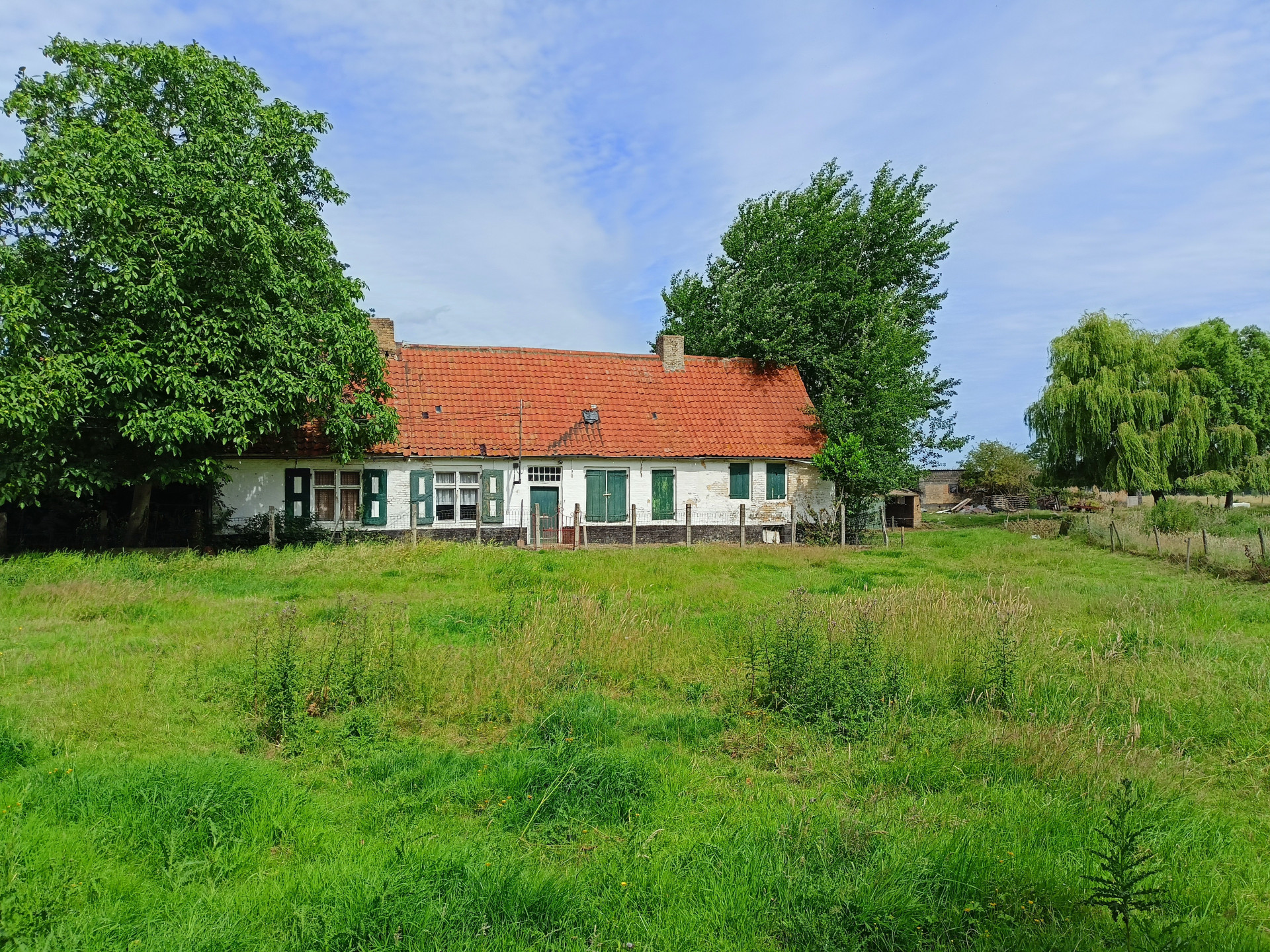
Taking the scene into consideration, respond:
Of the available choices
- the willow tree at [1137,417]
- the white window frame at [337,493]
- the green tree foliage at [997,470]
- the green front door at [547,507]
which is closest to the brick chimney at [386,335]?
the white window frame at [337,493]

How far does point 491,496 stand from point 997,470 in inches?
1691

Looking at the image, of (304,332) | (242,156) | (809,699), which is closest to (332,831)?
(809,699)

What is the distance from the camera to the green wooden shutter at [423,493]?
21281mm

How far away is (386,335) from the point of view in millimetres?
23297

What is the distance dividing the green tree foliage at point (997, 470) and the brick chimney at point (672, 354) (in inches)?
1368

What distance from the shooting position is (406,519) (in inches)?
834

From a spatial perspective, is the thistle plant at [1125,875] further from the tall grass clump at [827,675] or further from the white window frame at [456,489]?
the white window frame at [456,489]

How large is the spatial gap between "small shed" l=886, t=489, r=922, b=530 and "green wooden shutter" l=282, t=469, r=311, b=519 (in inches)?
1002

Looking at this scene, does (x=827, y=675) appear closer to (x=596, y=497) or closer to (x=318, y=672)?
(x=318, y=672)

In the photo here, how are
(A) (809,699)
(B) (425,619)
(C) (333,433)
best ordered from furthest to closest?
(C) (333,433) < (B) (425,619) < (A) (809,699)

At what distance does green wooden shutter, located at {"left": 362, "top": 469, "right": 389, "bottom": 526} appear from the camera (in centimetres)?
2078

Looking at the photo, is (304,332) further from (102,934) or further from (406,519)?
(102,934)

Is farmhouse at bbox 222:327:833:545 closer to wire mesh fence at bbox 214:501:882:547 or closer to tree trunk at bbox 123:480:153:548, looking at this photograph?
Result: wire mesh fence at bbox 214:501:882:547

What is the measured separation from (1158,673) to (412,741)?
7309mm
